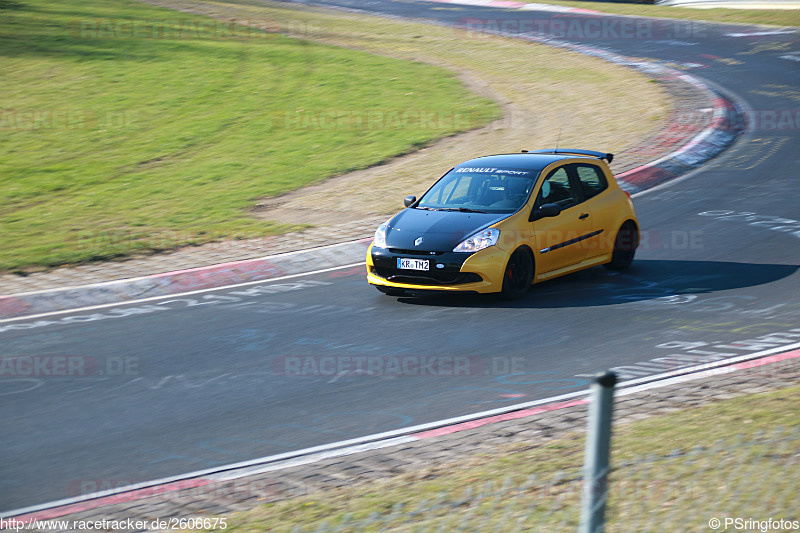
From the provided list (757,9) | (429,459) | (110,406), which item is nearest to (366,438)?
(429,459)

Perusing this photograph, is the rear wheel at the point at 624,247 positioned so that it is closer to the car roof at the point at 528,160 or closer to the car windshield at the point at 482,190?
the car roof at the point at 528,160

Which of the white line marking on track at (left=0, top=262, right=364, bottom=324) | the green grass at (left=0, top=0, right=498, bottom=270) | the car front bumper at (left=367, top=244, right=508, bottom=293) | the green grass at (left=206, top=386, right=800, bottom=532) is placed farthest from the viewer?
the green grass at (left=0, top=0, right=498, bottom=270)

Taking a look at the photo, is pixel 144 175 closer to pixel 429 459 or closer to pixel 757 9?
pixel 429 459

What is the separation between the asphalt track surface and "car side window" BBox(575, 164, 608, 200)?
1102 mm

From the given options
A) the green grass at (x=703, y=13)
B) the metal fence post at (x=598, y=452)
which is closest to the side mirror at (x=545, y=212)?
the metal fence post at (x=598, y=452)

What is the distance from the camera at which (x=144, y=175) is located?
1900 centimetres

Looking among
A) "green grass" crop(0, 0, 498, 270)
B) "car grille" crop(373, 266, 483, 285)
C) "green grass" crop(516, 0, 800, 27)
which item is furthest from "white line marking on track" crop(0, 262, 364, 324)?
"green grass" crop(516, 0, 800, 27)

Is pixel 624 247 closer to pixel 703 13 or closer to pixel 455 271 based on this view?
pixel 455 271

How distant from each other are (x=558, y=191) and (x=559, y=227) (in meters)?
0.58

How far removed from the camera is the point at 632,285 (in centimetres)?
1202

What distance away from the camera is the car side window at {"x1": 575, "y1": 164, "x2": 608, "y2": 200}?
12516 mm

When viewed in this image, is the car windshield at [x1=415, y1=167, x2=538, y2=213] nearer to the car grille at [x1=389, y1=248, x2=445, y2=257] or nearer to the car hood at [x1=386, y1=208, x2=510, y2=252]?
Result: the car hood at [x1=386, y1=208, x2=510, y2=252]

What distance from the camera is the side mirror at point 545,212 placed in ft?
38.0

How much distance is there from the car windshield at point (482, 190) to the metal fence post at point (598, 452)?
8.00 metres
